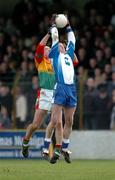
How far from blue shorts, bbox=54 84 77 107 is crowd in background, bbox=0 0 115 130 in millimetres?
1065

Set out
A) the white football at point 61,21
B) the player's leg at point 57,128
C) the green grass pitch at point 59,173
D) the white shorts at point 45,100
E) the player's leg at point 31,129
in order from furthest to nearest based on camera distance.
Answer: the white shorts at point 45,100 → the player's leg at point 31,129 → the player's leg at point 57,128 → the white football at point 61,21 → the green grass pitch at point 59,173

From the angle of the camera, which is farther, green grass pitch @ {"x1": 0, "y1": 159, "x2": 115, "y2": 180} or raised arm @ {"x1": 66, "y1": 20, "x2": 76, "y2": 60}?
raised arm @ {"x1": 66, "y1": 20, "x2": 76, "y2": 60}

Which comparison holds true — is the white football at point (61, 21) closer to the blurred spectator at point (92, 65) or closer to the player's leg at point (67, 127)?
the player's leg at point (67, 127)

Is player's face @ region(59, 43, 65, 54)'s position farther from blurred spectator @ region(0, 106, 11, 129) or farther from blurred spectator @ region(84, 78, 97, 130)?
blurred spectator @ region(0, 106, 11, 129)

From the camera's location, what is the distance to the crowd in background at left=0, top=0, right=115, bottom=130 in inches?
737

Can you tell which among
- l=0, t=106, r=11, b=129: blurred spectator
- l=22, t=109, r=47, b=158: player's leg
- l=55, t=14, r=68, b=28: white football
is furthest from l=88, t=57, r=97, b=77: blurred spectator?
l=55, t=14, r=68, b=28: white football

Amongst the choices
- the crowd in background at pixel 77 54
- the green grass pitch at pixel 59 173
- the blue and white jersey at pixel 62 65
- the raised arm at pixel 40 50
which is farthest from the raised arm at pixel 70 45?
the green grass pitch at pixel 59 173

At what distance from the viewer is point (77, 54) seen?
21.7 meters

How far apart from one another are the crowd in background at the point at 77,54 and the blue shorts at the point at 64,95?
1.06 metres

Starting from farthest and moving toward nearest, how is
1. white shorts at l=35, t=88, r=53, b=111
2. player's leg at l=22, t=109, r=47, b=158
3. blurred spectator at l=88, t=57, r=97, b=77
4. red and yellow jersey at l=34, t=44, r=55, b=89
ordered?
blurred spectator at l=88, t=57, r=97, b=77 < red and yellow jersey at l=34, t=44, r=55, b=89 < white shorts at l=35, t=88, r=53, b=111 < player's leg at l=22, t=109, r=47, b=158

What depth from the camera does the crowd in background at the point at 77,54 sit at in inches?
737

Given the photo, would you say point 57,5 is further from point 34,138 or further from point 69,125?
point 69,125

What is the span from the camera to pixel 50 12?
24312 millimetres

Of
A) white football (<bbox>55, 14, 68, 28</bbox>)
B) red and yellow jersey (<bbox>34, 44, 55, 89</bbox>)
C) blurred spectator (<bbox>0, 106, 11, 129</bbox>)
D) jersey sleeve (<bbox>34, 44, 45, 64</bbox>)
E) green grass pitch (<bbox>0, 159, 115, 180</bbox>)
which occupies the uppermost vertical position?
white football (<bbox>55, 14, 68, 28</bbox>)
